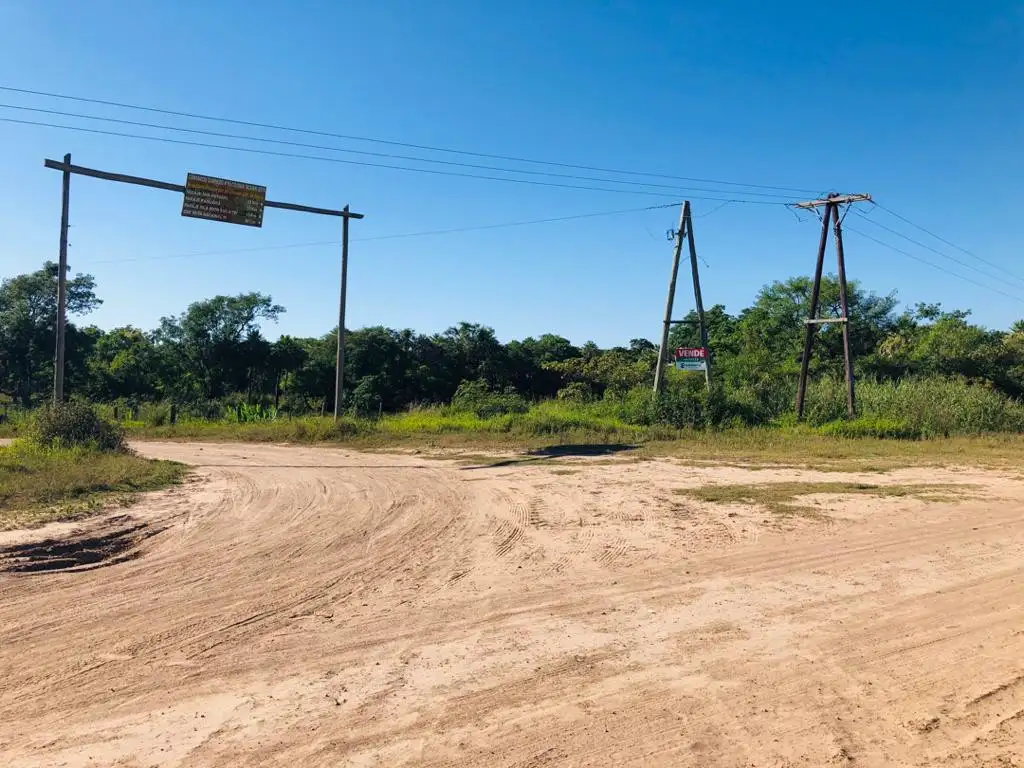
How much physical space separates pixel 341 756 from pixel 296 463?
13.2 m

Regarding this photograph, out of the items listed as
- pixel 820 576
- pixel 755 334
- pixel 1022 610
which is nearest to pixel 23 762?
pixel 820 576

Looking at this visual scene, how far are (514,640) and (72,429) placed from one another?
46.0 feet

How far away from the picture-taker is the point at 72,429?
15234 mm

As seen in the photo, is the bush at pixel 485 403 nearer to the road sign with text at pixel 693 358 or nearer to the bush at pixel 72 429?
the road sign with text at pixel 693 358

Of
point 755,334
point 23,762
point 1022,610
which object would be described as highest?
point 755,334

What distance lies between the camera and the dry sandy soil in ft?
12.2

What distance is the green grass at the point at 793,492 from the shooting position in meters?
10.5

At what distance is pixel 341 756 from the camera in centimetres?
356

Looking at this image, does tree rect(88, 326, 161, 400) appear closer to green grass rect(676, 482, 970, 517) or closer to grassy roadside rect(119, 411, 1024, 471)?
grassy roadside rect(119, 411, 1024, 471)

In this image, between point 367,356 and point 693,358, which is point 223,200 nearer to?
point 693,358

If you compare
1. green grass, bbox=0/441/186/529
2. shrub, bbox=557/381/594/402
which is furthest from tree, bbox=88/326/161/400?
green grass, bbox=0/441/186/529

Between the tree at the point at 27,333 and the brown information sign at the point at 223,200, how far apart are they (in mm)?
25434

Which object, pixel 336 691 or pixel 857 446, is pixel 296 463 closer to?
pixel 336 691

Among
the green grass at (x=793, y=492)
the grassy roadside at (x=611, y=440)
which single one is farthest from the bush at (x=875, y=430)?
the green grass at (x=793, y=492)
